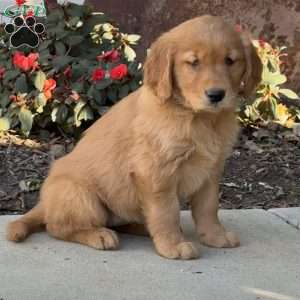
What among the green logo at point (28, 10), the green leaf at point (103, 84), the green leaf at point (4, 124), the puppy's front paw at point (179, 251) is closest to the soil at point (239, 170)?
the green leaf at point (4, 124)

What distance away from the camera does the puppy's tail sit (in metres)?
4.56

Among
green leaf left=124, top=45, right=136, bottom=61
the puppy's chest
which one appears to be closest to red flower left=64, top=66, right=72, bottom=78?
green leaf left=124, top=45, right=136, bottom=61

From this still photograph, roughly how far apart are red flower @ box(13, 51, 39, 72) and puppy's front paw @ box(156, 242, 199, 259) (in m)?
2.84

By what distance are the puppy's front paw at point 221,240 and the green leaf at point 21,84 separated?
2678 millimetres

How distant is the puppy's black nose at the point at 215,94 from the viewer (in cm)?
407

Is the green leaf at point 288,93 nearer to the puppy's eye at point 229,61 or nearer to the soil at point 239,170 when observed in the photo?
the soil at point 239,170

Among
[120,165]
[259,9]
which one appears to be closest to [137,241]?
[120,165]

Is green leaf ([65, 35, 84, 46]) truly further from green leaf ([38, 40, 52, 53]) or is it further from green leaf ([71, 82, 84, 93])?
green leaf ([71, 82, 84, 93])

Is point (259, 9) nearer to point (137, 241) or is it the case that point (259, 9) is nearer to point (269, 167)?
point (269, 167)

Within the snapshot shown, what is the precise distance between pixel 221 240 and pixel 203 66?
109cm

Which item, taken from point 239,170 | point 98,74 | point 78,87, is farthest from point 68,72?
point 239,170

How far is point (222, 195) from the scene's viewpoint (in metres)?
6.02

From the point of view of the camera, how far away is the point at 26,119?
21.5 feet

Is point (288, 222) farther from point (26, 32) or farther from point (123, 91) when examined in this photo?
point (26, 32)
